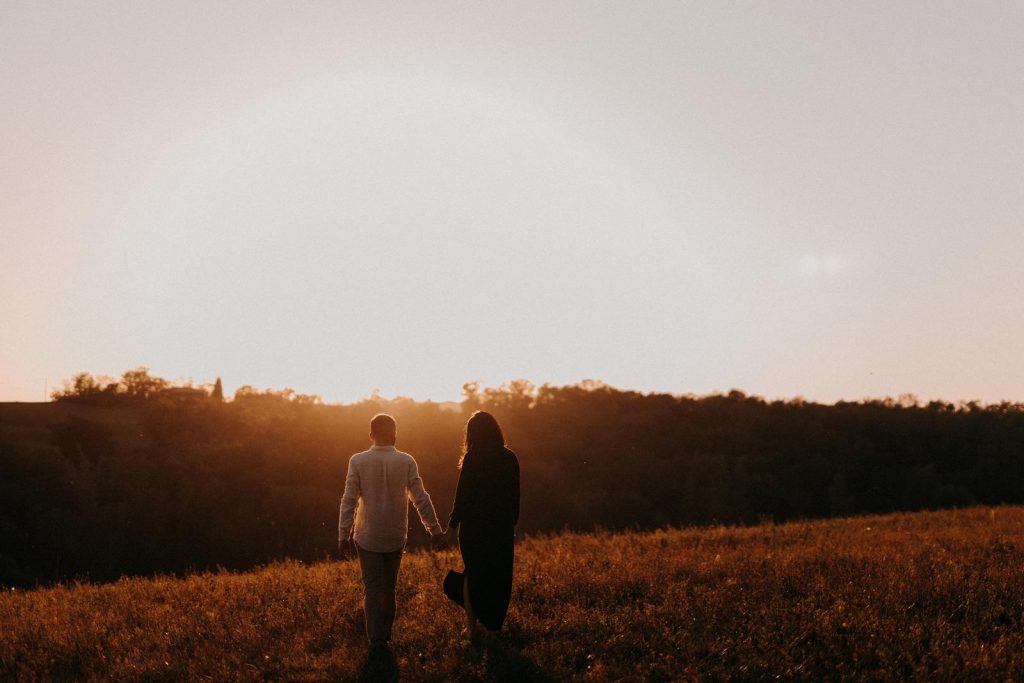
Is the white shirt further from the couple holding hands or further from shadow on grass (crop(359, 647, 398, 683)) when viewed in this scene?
shadow on grass (crop(359, 647, 398, 683))

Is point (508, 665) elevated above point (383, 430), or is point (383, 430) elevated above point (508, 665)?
A: point (383, 430)

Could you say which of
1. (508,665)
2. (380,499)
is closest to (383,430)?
(380,499)

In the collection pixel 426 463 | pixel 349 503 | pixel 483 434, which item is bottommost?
pixel 426 463

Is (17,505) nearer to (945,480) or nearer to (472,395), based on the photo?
(472,395)

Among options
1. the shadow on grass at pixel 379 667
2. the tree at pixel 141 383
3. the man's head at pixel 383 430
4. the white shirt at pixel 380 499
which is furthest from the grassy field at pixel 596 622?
the tree at pixel 141 383

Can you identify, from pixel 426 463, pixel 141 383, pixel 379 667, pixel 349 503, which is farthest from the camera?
pixel 141 383

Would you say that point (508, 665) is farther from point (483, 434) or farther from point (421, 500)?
point (483, 434)

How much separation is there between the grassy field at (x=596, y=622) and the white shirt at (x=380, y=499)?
3.52 feet

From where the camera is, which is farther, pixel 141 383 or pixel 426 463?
pixel 141 383

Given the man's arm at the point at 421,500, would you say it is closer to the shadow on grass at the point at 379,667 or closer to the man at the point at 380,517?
the man at the point at 380,517

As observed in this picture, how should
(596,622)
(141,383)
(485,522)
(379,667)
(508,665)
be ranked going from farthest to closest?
(141,383)
(596,622)
(485,522)
(379,667)
(508,665)

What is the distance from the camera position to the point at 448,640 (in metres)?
8.92

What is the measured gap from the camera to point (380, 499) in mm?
8984

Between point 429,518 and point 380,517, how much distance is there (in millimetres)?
500
